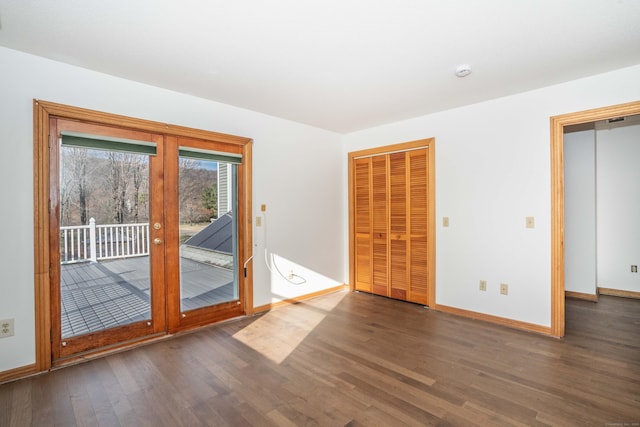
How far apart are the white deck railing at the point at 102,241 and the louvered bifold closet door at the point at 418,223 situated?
10.1 feet

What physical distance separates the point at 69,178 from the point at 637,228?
22.0ft

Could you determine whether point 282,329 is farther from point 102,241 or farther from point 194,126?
point 194,126

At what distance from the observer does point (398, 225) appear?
167 inches

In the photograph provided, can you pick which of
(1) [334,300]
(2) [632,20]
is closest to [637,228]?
(2) [632,20]

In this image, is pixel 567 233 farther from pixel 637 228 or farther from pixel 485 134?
pixel 485 134

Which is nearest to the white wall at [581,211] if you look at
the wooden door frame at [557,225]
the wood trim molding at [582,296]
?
the wood trim molding at [582,296]

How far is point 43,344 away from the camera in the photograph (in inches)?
94.6

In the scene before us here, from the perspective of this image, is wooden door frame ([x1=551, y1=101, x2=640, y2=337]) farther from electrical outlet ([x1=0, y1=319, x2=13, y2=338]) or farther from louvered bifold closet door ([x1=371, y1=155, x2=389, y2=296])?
electrical outlet ([x1=0, y1=319, x2=13, y2=338])

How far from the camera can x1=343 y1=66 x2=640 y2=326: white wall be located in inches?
120

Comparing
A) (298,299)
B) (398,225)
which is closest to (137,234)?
(298,299)

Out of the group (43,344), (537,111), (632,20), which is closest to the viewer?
(632,20)

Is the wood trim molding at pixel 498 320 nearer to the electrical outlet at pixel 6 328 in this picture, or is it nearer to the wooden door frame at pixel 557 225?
the wooden door frame at pixel 557 225

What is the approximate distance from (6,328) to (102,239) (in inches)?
33.8

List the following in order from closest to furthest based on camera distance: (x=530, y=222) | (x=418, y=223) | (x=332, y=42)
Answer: (x=332, y=42) → (x=530, y=222) → (x=418, y=223)
